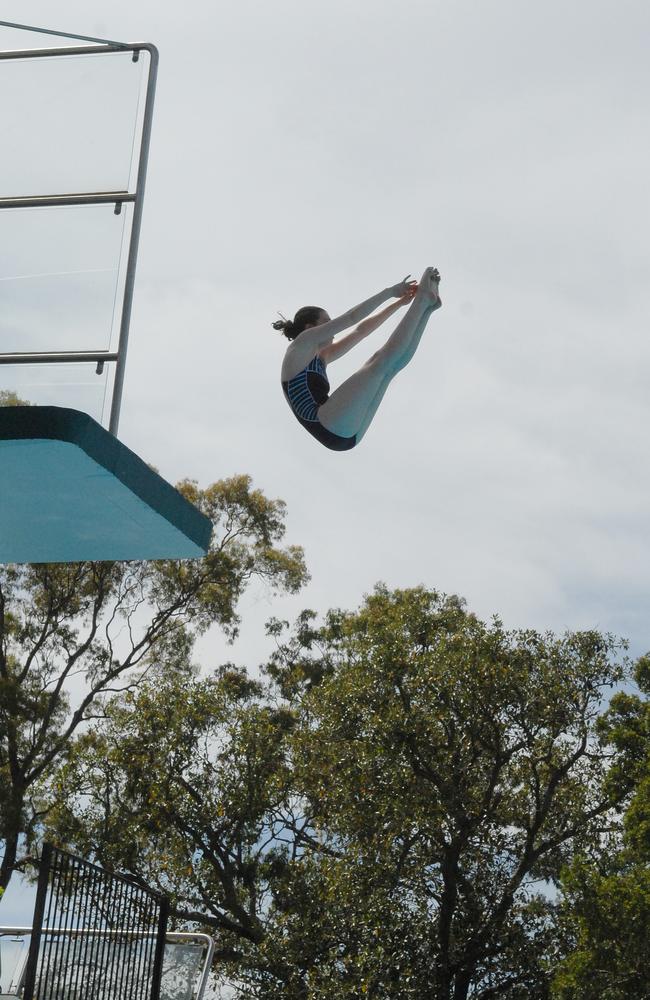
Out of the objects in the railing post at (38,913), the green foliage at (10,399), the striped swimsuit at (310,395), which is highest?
the striped swimsuit at (310,395)

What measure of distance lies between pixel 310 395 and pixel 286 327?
0.55 m

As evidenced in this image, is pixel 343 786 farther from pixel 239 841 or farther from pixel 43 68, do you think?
pixel 43 68

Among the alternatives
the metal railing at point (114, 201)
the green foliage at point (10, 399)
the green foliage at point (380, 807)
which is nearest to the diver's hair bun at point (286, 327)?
the metal railing at point (114, 201)

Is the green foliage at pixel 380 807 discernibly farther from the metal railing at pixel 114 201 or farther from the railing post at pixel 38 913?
the metal railing at pixel 114 201

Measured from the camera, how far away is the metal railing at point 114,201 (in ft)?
13.5

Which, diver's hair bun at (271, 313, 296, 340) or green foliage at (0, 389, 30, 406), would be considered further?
diver's hair bun at (271, 313, 296, 340)

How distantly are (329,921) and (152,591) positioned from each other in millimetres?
8120

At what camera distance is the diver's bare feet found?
15.4 feet

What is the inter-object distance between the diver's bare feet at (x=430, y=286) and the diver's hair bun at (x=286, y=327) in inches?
26.9

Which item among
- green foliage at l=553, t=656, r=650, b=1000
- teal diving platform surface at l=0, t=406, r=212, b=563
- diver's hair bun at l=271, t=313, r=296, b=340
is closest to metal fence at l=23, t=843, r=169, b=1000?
teal diving platform surface at l=0, t=406, r=212, b=563

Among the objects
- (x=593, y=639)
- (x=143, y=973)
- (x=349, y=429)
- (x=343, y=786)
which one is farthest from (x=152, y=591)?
(x=349, y=429)

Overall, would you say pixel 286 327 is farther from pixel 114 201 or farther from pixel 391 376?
pixel 114 201

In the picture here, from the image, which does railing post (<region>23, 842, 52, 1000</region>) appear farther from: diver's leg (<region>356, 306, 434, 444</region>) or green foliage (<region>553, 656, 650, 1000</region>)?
green foliage (<region>553, 656, 650, 1000</region>)

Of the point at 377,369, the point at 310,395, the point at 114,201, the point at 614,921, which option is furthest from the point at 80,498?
the point at 614,921
